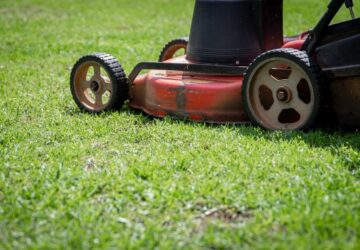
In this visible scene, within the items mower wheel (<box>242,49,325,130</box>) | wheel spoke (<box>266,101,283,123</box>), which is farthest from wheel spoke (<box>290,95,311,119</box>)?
wheel spoke (<box>266,101,283,123</box>)

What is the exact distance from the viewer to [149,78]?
5.21 meters

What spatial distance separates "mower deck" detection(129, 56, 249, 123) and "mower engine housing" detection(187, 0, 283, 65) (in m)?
0.24

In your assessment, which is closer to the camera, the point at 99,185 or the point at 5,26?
the point at 99,185

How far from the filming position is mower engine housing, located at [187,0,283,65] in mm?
5000

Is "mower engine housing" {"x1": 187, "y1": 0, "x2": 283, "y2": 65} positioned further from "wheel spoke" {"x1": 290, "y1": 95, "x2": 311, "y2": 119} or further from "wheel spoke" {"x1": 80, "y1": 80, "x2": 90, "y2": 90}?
"wheel spoke" {"x1": 80, "y1": 80, "x2": 90, "y2": 90}

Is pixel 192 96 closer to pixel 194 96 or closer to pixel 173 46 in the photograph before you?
pixel 194 96

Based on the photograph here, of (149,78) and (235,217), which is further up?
(149,78)

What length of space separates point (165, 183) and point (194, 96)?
1444 millimetres

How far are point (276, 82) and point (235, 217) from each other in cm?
157

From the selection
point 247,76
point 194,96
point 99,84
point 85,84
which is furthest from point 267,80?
point 85,84

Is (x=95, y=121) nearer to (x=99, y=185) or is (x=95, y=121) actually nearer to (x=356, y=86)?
(x=99, y=185)

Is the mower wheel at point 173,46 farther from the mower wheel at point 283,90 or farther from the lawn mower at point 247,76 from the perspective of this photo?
the mower wheel at point 283,90

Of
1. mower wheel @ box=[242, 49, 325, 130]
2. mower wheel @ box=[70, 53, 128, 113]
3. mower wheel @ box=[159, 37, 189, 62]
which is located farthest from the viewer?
mower wheel @ box=[159, 37, 189, 62]

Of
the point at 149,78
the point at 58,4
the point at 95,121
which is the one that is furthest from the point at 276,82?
the point at 58,4
